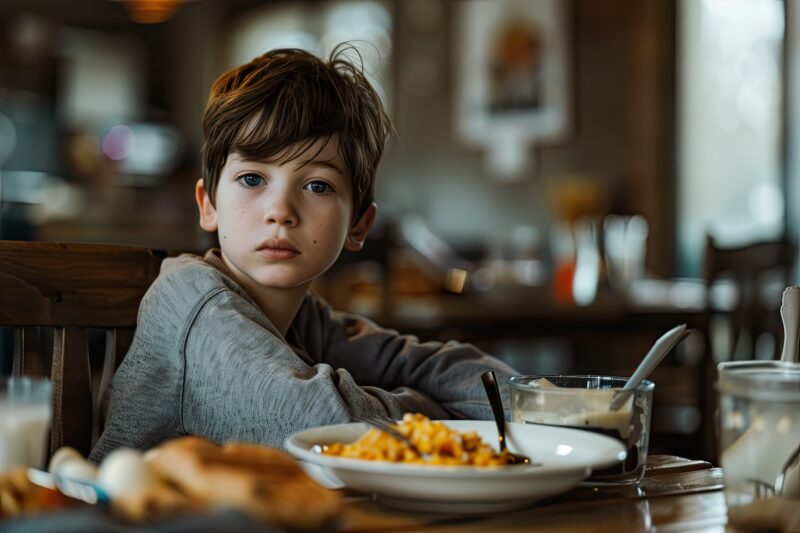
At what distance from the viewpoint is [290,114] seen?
1.15m

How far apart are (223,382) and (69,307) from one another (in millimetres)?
331

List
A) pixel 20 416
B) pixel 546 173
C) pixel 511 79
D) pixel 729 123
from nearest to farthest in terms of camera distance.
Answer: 1. pixel 20 416
2. pixel 729 123
3. pixel 546 173
4. pixel 511 79

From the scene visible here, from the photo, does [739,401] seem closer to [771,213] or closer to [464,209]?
[771,213]

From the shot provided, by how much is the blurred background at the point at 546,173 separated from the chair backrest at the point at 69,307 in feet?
5.01

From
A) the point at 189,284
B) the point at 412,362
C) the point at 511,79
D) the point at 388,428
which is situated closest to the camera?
the point at 388,428

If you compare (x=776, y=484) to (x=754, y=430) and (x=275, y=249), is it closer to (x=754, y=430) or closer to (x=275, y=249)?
(x=754, y=430)

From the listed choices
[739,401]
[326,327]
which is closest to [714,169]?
[326,327]

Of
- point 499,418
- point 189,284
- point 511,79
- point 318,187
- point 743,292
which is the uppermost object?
point 511,79

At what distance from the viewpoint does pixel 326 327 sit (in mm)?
1359

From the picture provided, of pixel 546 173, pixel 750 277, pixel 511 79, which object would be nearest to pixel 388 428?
pixel 750 277

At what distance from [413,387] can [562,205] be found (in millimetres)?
3118

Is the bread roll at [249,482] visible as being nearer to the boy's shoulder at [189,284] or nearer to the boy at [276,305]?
the boy at [276,305]

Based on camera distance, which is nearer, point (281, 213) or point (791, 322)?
point (791, 322)

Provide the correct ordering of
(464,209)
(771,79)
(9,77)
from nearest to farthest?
(771,79) < (464,209) < (9,77)
